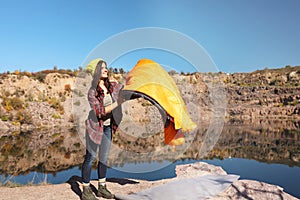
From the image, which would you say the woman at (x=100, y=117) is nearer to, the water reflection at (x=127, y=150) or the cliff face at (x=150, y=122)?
the cliff face at (x=150, y=122)

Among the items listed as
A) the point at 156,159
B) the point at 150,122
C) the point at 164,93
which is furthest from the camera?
the point at 150,122

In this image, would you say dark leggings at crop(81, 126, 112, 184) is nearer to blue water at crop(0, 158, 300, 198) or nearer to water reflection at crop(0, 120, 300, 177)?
blue water at crop(0, 158, 300, 198)

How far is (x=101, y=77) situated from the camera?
4387 mm

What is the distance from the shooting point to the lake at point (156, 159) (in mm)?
8109

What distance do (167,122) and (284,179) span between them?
6.50 meters

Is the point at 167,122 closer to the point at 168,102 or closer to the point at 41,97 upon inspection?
the point at 168,102

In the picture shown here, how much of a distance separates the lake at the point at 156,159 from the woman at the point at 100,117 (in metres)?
2.22

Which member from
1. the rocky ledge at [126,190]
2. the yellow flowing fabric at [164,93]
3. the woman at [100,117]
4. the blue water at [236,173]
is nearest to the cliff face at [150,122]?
the blue water at [236,173]

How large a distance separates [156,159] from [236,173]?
367 centimetres

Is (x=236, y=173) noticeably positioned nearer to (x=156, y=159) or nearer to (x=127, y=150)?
(x=156, y=159)

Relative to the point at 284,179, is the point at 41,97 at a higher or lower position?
higher

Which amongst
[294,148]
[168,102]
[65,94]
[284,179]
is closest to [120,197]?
[168,102]

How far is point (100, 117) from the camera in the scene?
13.8 feet

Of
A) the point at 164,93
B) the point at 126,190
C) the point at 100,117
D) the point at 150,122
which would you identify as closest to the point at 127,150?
the point at 150,122
